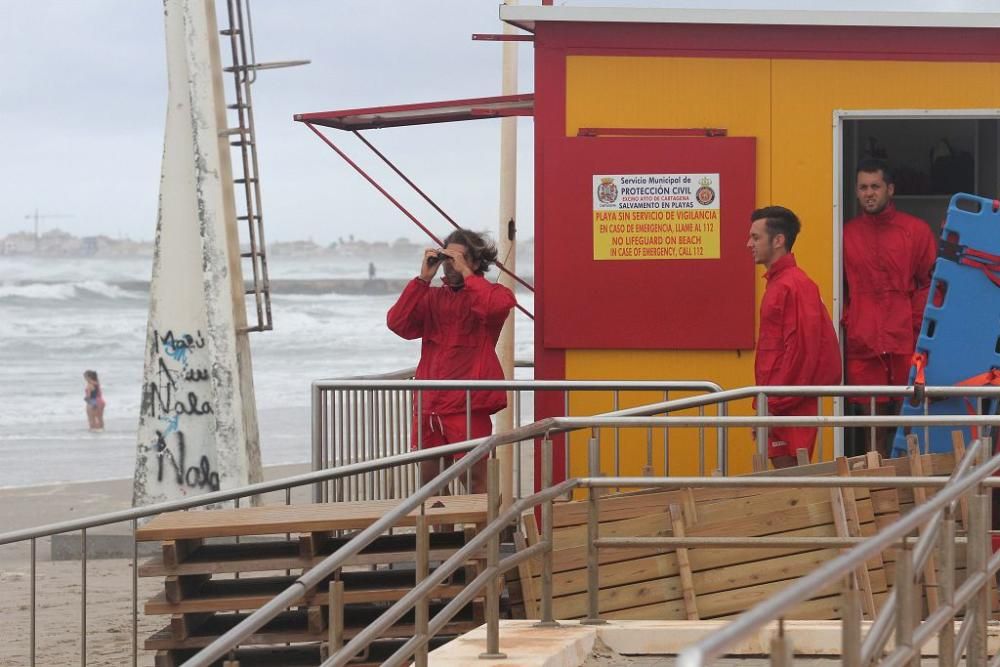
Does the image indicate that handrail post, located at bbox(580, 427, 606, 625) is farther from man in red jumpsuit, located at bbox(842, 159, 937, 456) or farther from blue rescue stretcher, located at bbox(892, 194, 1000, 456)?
man in red jumpsuit, located at bbox(842, 159, 937, 456)

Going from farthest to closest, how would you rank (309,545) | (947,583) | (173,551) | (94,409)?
(94,409)
(309,545)
(173,551)
(947,583)

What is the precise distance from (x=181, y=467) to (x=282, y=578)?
5605 mm

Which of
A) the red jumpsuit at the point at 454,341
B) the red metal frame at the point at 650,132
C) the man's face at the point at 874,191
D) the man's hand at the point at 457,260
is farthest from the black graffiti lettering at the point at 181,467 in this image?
the man's face at the point at 874,191

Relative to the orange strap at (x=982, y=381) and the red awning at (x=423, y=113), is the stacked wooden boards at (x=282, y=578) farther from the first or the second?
the red awning at (x=423, y=113)

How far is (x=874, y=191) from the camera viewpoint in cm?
919

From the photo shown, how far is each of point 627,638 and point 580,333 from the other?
11.2 ft

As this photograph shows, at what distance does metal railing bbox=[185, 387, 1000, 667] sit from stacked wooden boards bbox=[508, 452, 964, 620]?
0.39 m

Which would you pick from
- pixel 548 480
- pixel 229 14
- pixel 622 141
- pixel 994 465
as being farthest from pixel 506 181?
pixel 994 465

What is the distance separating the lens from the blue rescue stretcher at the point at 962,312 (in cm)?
887

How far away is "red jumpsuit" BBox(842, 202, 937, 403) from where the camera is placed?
30.3ft

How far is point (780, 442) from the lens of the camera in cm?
851

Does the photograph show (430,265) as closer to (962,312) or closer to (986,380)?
(962,312)

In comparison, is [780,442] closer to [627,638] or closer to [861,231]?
[861,231]

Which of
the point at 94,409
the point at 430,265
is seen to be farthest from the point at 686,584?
the point at 94,409
